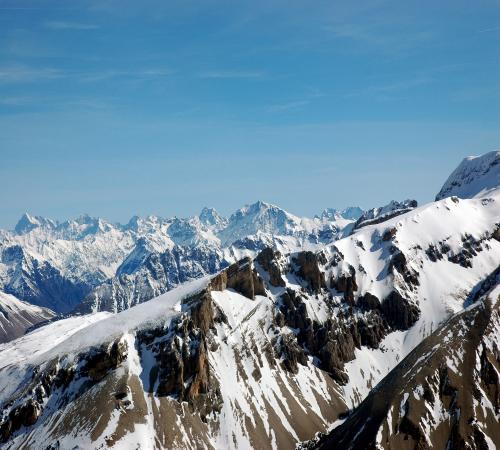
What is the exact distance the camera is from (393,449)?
199 meters
